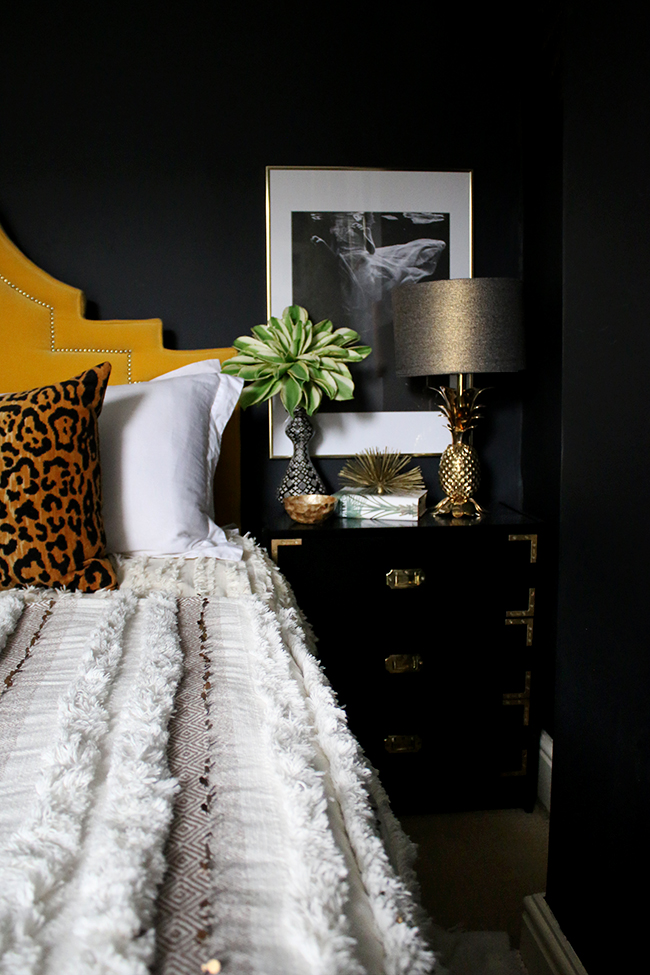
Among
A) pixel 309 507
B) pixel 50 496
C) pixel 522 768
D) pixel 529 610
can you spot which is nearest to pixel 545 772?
pixel 522 768

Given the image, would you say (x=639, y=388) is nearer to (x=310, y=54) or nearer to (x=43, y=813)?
(x=43, y=813)

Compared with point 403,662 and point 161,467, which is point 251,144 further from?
point 403,662

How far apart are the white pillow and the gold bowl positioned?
26 centimetres

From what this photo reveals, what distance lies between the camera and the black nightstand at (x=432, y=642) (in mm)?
1896

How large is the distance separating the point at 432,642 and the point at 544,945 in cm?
79

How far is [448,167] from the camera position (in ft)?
7.48

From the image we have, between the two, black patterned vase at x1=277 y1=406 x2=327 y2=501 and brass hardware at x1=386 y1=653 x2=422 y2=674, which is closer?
brass hardware at x1=386 y1=653 x2=422 y2=674

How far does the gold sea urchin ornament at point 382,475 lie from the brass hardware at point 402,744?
0.70 metres

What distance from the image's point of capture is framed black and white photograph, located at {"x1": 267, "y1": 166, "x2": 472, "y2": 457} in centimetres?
223

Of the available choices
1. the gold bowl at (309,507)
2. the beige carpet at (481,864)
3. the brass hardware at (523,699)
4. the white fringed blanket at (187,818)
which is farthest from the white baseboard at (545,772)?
the white fringed blanket at (187,818)

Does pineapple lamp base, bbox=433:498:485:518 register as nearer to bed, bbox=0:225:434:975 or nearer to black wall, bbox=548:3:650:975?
bed, bbox=0:225:434:975

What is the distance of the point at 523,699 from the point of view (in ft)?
6.54

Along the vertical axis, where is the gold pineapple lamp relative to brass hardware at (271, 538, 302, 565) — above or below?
Result: above

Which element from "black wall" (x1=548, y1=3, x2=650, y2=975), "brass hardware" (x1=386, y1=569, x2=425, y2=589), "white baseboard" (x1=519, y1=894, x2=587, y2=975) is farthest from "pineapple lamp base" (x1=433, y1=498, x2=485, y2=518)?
"white baseboard" (x1=519, y1=894, x2=587, y2=975)
